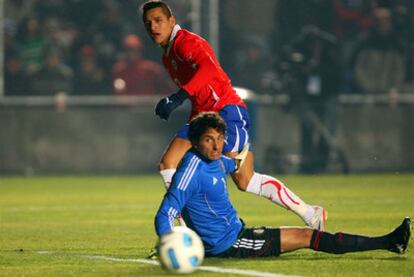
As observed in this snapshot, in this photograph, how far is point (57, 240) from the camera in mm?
10852

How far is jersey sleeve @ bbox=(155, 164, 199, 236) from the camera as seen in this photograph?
797 centimetres

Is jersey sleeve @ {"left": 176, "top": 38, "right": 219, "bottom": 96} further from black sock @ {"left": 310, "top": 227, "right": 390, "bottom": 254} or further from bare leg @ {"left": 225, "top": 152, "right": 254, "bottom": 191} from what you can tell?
black sock @ {"left": 310, "top": 227, "right": 390, "bottom": 254}

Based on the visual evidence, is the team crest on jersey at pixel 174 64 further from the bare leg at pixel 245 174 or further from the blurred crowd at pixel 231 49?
the blurred crowd at pixel 231 49

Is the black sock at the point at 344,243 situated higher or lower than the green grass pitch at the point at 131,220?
higher

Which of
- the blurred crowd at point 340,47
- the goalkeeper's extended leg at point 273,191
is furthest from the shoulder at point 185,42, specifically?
the blurred crowd at point 340,47

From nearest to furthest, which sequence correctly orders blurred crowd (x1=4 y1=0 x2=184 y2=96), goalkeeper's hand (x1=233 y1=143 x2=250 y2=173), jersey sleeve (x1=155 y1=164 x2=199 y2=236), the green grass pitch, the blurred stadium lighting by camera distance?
jersey sleeve (x1=155 y1=164 x2=199 y2=236)
the green grass pitch
goalkeeper's hand (x1=233 y1=143 x2=250 y2=173)
the blurred stadium lighting
blurred crowd (x1=4 y1=0 x2=184 y2=96)

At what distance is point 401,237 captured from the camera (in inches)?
343

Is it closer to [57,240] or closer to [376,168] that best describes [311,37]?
[376,168]

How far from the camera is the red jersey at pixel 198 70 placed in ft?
32.1

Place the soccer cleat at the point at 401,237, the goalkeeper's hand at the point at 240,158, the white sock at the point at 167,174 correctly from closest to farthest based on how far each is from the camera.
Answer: the soccer cleat at the point at 401,237
the goalkeeper's hand at the point at 240,158
the white sock at the point at 167,174

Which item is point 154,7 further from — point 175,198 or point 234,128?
point 175,198

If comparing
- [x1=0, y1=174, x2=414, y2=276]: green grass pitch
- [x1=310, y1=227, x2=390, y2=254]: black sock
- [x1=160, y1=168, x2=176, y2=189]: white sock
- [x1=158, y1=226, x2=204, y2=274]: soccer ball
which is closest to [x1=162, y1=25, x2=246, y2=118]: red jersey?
[x1=160, y1=168, x2=176, y2=189]: white sock

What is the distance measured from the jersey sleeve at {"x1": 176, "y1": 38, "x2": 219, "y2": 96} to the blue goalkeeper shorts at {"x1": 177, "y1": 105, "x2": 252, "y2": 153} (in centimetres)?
37

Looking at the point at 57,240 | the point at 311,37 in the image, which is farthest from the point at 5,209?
the point at 311,37
